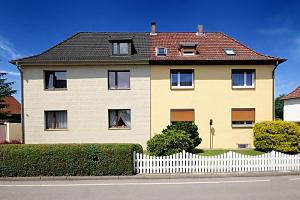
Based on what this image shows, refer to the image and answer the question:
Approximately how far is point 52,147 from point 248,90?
43.1 ft

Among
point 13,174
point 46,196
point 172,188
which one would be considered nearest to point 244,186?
point 172,188

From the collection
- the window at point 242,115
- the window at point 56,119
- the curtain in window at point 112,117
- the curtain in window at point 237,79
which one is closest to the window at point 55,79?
the window at point 56,119

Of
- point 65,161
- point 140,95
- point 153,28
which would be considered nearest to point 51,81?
point 140,95

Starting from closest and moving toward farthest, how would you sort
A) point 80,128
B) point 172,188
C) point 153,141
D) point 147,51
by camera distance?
point 172,188, point 153,141, point 80,128, point 147,51

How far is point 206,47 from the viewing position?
17.1 meters

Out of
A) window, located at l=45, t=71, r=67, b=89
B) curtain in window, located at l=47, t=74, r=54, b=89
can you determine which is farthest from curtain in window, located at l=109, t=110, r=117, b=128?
curtain in window, located at l=47, t=74, r=54, b=89

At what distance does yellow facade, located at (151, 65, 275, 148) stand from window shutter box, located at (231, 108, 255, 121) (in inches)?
9.4

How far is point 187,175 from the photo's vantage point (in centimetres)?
870

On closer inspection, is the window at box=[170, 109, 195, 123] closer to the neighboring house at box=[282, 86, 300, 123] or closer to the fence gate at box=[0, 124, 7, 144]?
the fence gate at box=[0, 124, 7, 144]

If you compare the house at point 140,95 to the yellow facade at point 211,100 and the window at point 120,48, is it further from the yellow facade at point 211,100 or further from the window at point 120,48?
the window at point 120,48

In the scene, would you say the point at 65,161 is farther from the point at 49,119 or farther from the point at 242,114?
the point at 242,114

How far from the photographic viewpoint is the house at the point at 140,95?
1539 cm

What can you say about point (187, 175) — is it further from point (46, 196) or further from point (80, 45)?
point (80, 45)

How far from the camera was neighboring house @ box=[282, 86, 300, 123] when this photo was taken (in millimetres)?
29295
